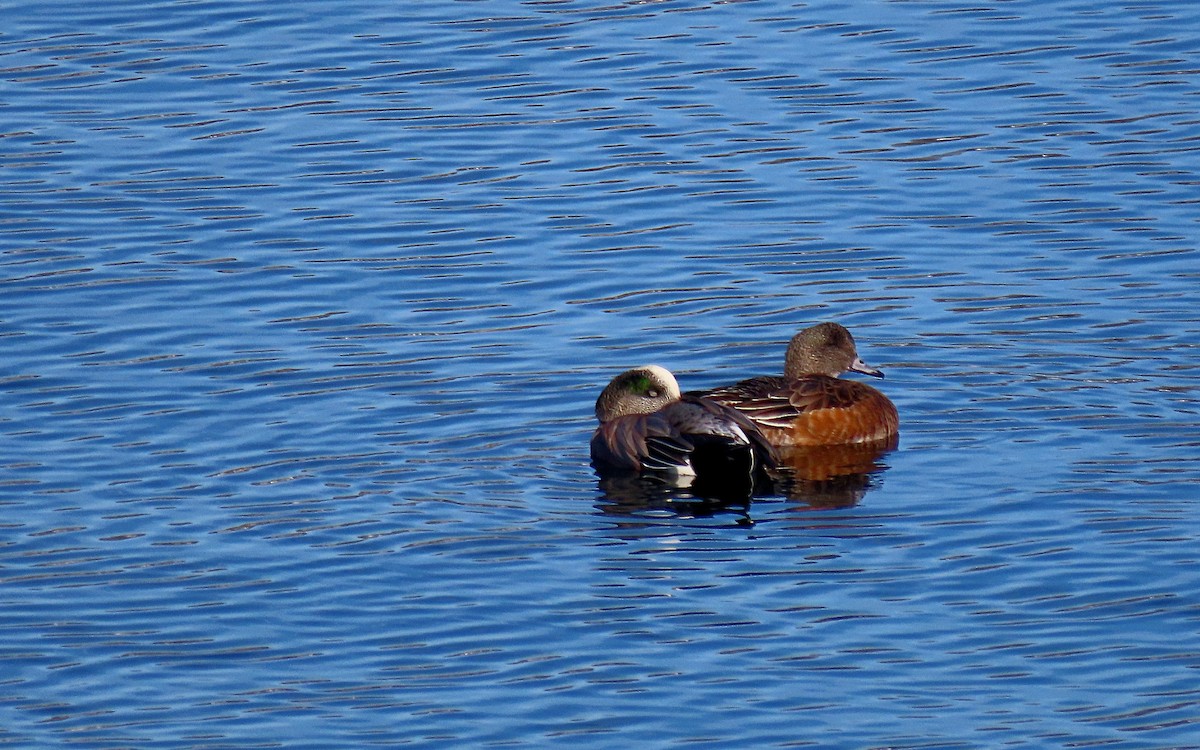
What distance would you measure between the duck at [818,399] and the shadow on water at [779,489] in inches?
4.9

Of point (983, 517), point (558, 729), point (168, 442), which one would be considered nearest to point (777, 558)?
point (983, 517)

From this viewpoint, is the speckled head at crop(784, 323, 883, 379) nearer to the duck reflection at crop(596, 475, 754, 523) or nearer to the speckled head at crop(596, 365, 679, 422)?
the speckled head at crop(596, 365, 679, 422)

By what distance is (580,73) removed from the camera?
1905cm

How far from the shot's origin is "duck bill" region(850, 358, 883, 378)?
13234 millimetres

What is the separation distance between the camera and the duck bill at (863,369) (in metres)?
13.2

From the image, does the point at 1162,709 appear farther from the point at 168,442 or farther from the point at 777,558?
the point at 168,442

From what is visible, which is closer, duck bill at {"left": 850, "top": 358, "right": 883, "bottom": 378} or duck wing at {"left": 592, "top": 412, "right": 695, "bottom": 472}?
duck wing at {"left": 592, "top": 412, "right": 695, "bottom": 472}

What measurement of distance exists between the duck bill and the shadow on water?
0.68 m

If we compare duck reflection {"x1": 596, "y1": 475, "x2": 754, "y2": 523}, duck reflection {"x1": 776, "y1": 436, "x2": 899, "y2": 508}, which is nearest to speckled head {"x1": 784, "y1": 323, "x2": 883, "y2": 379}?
duck reflection {"x1": 776, "y1": 436, "x2": 899, "y2": 508}

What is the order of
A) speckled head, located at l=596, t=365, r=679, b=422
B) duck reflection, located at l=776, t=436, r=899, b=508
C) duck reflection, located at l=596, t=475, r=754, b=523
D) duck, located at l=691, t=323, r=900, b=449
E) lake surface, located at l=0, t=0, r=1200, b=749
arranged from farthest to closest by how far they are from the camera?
duck, located at l=691, t=323, r=900, b=449, speckled head, located at l=596, t=365, r=679, b=422, duck reflection, located at l=776, t=436, r=899, b=508, duck reflection, located at l=596, t=475, r=754, b=523, lake surface, located at l=0, t=0, r=1200, b=749

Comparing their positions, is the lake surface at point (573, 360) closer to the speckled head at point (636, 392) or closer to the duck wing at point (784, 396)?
the speckled head at point (636, 392)

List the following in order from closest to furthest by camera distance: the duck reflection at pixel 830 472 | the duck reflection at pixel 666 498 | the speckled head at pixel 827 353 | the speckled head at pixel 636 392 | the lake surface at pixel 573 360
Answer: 1. the lake surface at pixel 573 360
2. the duck reflection at pixel 666 498
3. the duck reflection at pixel 830 472
4. the speckled head at pixel 636 392
5. the speckled head at pixel 827 353

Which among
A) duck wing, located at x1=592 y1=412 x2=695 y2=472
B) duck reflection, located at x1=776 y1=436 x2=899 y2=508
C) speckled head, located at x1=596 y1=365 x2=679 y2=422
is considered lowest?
duck reflection, located at x1=776 y1=436 x2=899 y2=508

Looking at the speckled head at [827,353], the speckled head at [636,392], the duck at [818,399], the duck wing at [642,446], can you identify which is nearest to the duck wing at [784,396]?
the duck at [818,399]
